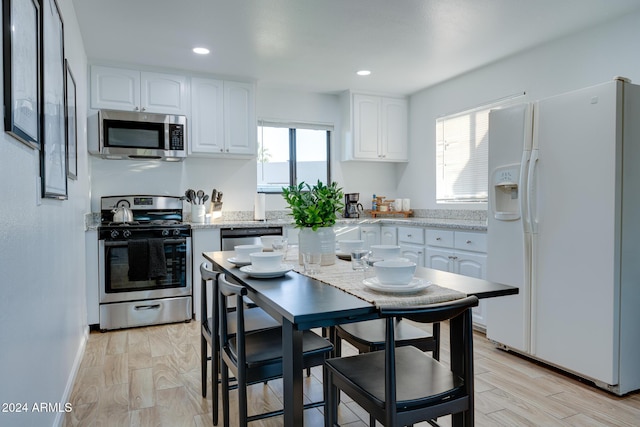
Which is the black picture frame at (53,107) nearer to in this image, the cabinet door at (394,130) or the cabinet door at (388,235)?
the cabinet door at (388,235)

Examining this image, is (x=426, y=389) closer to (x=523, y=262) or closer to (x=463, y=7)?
(x=523, y=262)

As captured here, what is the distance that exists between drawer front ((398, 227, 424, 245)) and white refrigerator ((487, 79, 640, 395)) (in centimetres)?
114

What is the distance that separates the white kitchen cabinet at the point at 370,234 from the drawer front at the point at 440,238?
0.81 meters

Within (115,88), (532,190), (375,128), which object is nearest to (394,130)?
Result: (375,128)

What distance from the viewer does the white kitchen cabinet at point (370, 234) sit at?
4633 mm

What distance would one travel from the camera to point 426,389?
137 cm

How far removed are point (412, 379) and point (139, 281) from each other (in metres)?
2.94

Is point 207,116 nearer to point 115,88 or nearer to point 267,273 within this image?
point 115,88

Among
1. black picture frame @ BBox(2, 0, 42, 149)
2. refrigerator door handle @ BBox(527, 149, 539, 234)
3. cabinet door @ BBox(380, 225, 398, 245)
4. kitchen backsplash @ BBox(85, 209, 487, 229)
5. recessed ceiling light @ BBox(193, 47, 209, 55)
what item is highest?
recessed ceiling light @ BBox(193, 47, 209, 55)

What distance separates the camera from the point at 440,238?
382cm

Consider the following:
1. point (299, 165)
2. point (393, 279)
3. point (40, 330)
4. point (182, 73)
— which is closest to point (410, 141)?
point (299, 165)

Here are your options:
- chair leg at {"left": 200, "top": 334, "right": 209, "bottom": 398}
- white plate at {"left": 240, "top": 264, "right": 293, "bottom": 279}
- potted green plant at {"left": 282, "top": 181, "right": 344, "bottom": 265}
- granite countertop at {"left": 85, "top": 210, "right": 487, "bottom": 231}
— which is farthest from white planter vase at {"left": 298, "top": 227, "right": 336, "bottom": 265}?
granite countertop at {"left": 85, "top": 210, "right": 487, "bottom": 231}

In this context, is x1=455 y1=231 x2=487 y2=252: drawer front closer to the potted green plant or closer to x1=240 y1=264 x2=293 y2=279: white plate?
the potted green plant

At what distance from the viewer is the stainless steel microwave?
3.80 meters
